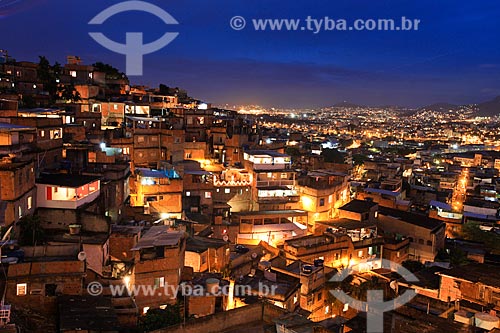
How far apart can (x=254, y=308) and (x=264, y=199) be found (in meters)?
14.5

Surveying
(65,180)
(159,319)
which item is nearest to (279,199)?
(65,180)

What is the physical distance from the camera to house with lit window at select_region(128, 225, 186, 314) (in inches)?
509

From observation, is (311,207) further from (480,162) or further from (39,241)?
(480,162)

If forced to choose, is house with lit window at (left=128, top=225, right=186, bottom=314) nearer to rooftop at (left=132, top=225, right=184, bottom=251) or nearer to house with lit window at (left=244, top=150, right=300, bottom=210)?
rooftop at (left=132, top=225, right=184, bottom=251)

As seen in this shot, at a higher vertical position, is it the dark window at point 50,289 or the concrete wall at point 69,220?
the concrete wall at point 69,220

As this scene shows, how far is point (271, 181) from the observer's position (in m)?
26.6

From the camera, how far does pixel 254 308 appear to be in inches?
436

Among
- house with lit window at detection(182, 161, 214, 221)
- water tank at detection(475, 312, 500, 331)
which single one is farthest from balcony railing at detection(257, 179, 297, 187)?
water tank at detection(475, 312, 500, 331)

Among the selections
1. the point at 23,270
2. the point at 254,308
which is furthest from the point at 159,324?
the point at 23,270

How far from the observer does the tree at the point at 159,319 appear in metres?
10.8

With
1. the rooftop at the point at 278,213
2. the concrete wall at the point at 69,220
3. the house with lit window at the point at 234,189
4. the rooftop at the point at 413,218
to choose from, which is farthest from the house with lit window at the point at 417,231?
the concrete wall at the point at 69,220

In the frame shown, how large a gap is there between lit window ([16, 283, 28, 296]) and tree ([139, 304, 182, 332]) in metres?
2.71

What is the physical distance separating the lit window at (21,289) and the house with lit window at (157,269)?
141 inches

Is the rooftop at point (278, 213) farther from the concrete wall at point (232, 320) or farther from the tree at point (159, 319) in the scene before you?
the concrete wall at point (232, 320)
